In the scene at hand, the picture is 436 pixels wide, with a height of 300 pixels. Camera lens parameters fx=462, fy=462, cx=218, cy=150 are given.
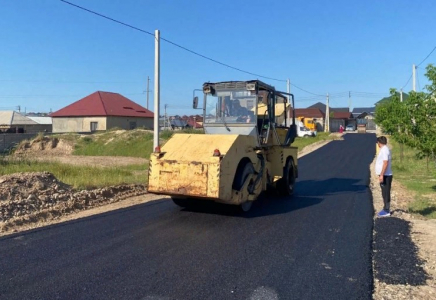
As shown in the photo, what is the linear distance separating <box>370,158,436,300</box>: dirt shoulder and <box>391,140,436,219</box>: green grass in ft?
4.01

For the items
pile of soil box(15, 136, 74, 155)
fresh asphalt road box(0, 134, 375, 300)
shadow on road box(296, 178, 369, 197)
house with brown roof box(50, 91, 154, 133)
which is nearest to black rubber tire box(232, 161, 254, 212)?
fresh asphalt road box(0, 134, 375, 300)

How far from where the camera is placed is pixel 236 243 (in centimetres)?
752

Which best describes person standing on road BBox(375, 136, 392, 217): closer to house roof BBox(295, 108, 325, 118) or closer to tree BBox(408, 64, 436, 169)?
tree BBox(408, 64, 436, 169)

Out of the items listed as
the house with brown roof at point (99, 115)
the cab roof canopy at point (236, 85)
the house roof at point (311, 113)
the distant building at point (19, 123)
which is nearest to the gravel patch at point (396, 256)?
the cab roof canopy at point (236, 85)

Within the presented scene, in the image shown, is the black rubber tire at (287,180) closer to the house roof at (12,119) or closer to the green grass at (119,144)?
the green grass at (119,144)

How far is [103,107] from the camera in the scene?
58.2m

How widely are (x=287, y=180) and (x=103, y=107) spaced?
48.8 meters

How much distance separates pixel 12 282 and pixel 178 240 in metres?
A: 2.74

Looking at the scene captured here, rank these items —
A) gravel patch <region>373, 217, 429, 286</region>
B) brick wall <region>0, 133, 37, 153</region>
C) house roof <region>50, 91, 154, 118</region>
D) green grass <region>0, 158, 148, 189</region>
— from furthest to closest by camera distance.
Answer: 1. house roof <region>50, 91, 154, 118</region>
2. brick wall <region>0, 133, 37, 153</region>
3. green grass <region>0, 158, 148, 189</region>
4. gravel patch <region>373, 217, 429, 286</region>

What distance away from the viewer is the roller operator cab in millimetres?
8820

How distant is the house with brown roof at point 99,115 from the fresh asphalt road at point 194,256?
48852 millimetres

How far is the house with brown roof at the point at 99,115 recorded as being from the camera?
2270 inches

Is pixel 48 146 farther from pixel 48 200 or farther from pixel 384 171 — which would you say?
pixel 384 171

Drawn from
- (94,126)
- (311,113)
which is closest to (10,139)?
(94,126)
